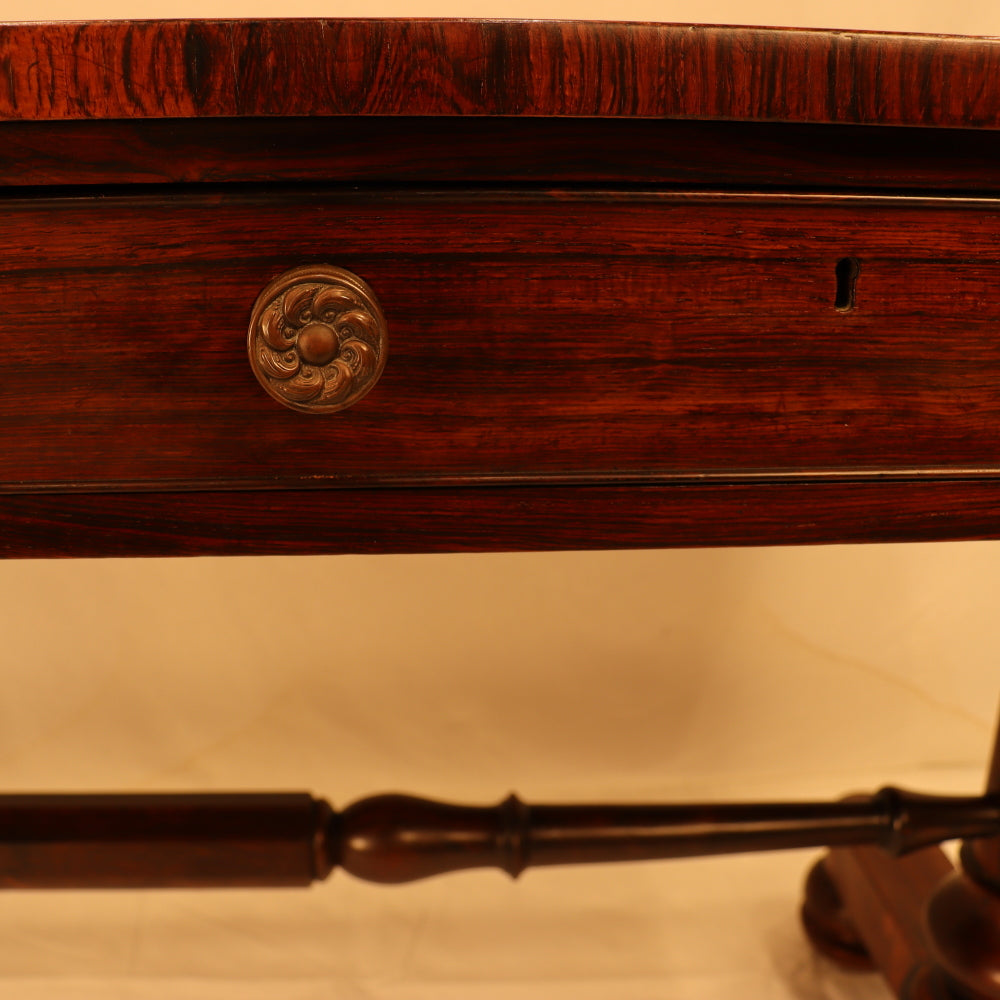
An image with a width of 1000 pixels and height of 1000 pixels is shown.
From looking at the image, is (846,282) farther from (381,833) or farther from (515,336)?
(381,833)

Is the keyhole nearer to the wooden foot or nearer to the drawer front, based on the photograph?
the drawer front

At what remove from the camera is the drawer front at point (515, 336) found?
44 centimetres

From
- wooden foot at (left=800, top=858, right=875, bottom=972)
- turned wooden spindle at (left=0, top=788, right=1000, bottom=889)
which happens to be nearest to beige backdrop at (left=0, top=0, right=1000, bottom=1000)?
wooden foot at (left=800, top=858, right=875, bottom=972)

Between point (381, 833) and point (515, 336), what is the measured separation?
0.43 metres

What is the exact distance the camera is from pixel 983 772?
1330mm

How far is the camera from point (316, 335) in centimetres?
43

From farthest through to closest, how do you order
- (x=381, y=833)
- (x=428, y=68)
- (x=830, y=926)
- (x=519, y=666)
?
(x=519, y=666)
(x=830, y=926)
(x=381, y=833)
(x=428, y=68)

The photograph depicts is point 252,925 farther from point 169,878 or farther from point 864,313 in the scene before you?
point 864,313

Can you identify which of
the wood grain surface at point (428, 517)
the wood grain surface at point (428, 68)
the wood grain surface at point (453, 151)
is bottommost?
the wood grain surface at point (428, 517)

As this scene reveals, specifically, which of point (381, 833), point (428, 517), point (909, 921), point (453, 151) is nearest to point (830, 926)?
point (909, 921)

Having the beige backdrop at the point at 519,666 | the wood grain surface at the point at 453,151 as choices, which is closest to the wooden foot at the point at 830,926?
the beige backdrop at the point at 519,666

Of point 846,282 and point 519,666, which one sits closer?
point 846,282

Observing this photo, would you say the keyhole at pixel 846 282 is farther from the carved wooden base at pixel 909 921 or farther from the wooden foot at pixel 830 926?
the wooden foot at pixel 830 926

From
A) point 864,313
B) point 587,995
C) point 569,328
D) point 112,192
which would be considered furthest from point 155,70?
point 587,995
